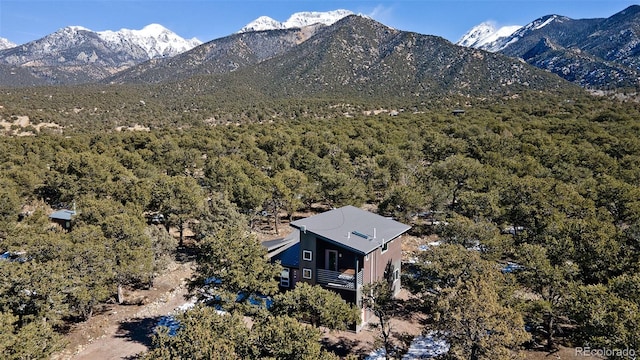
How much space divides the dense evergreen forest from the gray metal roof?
3.12 m

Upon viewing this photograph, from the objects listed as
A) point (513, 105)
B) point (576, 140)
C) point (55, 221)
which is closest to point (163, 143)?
point (55, 221)

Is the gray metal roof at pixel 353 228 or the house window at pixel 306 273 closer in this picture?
the gray metal roof at pixel 353 228

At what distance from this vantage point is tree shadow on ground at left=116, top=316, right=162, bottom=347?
77.3 ft

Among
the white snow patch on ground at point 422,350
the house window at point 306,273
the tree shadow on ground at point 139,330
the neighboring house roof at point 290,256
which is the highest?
the neighboring house roof at point 290,256

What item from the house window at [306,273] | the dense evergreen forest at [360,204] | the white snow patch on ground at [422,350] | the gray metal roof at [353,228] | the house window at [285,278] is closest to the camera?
the dense evergreen forest at [360,204]

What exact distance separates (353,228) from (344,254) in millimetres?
1810

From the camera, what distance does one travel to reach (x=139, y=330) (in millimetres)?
24641

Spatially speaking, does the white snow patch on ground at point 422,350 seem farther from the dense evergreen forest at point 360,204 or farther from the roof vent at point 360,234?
the roof vent at point 360,234

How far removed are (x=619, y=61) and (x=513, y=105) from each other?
12672 cm

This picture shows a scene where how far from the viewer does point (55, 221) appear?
3981 cm

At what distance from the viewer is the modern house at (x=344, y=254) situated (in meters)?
24.3

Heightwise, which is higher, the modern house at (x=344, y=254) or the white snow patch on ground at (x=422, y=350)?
the modern house at (x=344, y=254)

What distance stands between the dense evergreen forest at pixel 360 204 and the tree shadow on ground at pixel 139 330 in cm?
275

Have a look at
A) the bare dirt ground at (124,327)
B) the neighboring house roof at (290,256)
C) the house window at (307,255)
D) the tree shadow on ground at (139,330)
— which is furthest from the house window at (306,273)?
the tree shadow on ground at (139,330)
